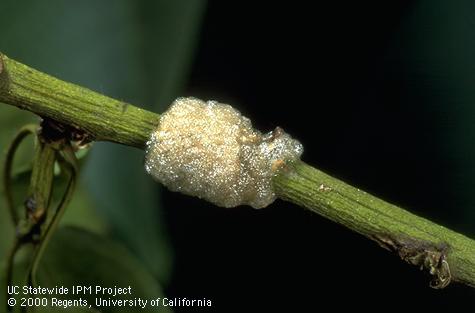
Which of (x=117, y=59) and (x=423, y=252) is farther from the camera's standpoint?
(x=117, y=59)

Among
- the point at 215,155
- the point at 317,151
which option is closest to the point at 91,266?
the point at 215,155

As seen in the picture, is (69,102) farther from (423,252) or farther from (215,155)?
→ (423,252)

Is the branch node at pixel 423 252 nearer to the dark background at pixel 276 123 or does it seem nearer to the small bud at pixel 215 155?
the small bud at pixel 215 155

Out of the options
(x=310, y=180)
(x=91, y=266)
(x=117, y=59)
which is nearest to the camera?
(x=310, y=180)

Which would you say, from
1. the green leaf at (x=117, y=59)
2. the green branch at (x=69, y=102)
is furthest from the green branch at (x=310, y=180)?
the green leaf at (x=117, y=59)

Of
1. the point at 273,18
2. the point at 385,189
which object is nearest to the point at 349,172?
the point at 385,189

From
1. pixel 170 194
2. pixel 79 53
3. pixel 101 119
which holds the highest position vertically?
pixel 79 53

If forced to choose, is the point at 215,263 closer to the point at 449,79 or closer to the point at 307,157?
the point at 307,157
